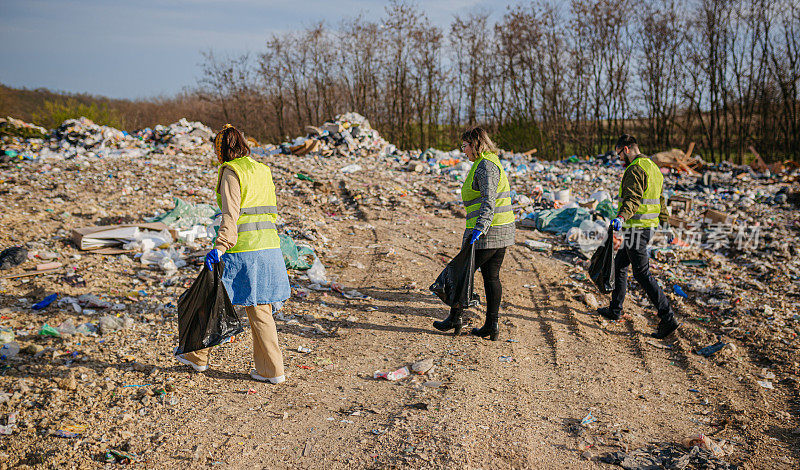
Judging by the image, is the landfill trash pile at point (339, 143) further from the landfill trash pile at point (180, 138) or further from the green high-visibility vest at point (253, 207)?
the green high-visibility vest at point (253, 207)

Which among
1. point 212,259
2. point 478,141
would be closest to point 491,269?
point 478,141

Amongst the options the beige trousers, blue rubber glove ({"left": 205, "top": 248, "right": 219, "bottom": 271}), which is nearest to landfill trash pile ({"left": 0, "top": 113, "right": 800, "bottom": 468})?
the beige trousers

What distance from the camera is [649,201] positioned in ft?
14.2

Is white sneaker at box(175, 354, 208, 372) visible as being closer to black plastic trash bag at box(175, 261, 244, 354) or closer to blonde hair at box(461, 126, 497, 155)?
black plastic trash bag at box(175, 261, 244, 354)

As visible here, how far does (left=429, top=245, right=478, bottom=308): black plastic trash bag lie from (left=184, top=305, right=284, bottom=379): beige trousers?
1335 mm

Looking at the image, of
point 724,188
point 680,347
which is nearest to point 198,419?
point 680,347

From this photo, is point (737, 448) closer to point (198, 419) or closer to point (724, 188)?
point (198, 419)

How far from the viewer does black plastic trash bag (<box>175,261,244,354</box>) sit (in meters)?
2.96

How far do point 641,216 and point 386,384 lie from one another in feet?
9.02

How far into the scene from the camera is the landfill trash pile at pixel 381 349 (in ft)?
8.74

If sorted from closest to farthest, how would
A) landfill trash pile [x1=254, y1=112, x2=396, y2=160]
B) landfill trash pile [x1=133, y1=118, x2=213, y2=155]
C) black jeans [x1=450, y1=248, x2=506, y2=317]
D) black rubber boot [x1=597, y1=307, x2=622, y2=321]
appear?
black jeans [x1=450, y1=248, x2=506, y2=317] → black rubber boot [x1=597, y1=307, x2=622, y2=321] → landfill trash pile [x1=133, y1=118, x2=213, y2=155] → landfill trash pile [x1=254, y1=112, x2=396, y2=160]

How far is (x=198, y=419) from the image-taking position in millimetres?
2854

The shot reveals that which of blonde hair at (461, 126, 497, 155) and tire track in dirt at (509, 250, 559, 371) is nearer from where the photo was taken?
blonde hair at (461, 126, 497, 155)

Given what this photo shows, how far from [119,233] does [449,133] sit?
18.0 meters
